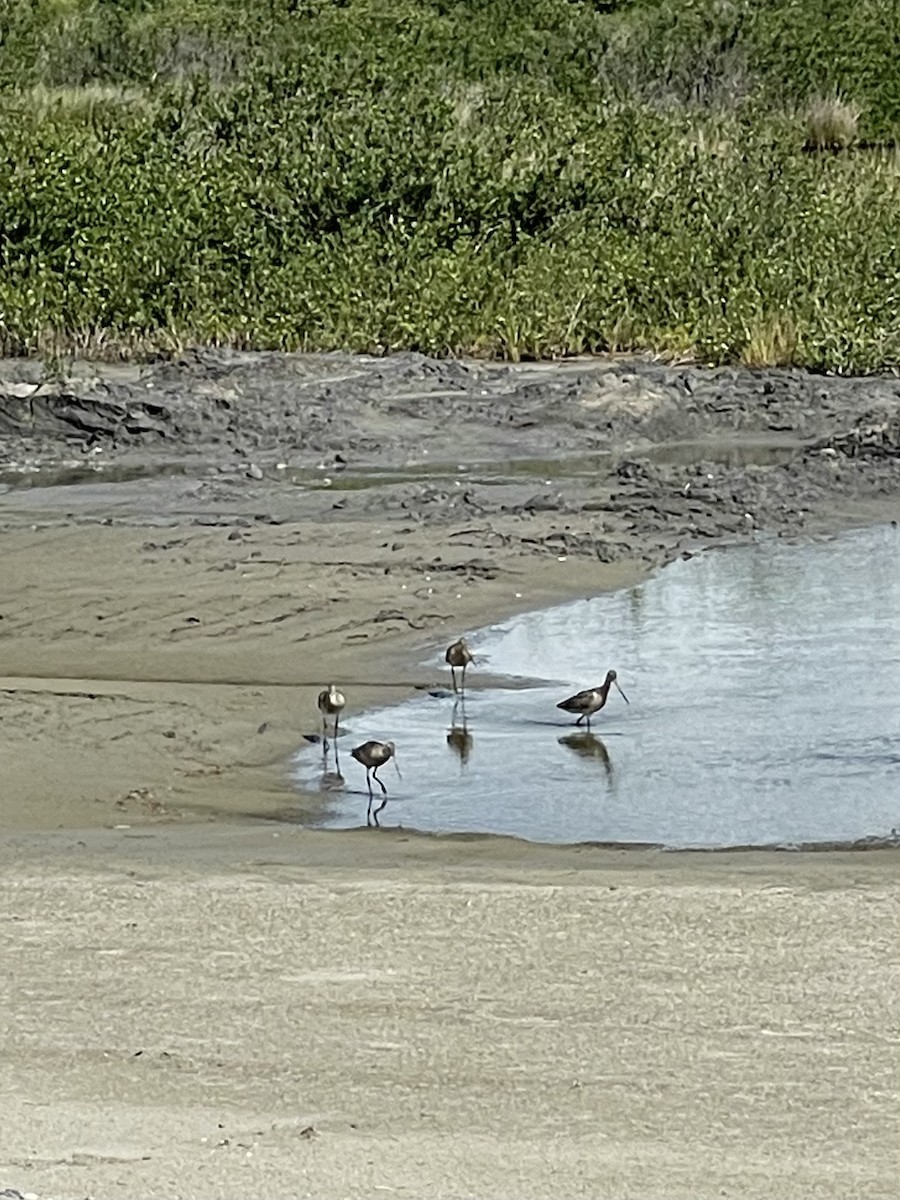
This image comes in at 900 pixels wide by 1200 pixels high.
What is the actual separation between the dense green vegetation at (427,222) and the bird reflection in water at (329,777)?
1015 centimetres

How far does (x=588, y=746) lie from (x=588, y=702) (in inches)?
6.5

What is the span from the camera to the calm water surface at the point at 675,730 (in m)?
7.75

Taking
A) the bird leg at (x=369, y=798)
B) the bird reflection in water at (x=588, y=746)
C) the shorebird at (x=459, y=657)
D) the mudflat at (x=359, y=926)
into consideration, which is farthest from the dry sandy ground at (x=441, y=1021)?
the shorebird at (x=459, y=657)

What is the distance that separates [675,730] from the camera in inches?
350

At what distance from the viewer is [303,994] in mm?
5660

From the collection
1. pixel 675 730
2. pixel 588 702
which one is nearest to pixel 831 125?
pixel 675 730

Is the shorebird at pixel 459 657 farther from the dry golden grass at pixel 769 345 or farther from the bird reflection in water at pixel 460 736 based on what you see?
the dry golden grass at pixel 769 345

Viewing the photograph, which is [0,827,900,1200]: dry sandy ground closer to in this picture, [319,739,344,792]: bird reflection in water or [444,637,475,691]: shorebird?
[319,739,344,792]: bird reflection in water

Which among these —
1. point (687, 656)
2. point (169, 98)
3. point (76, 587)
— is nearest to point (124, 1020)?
point (687, 656)

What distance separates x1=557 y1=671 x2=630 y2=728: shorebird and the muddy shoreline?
0.85 metres

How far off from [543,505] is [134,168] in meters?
10.1

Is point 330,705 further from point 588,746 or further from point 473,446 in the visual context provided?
point 473,446

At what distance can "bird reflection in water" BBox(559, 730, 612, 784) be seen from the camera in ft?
27.9

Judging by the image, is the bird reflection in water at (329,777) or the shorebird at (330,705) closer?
the bird reflection in water at (329,777)
